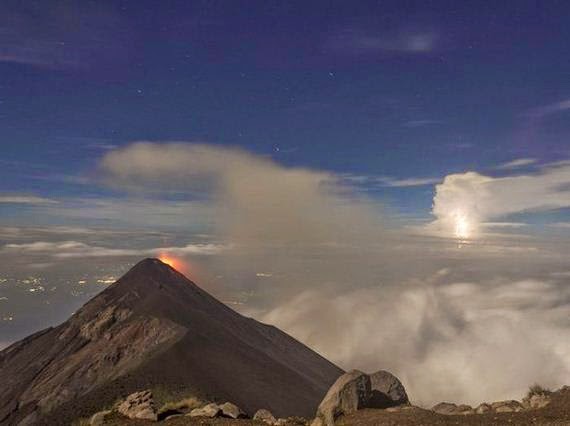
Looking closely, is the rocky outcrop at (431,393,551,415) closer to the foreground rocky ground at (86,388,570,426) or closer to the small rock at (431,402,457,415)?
the foreground rocky ground at (86,388,570,426)

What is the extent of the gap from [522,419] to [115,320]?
165694mm

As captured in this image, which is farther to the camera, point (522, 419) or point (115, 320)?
point (115, 320)

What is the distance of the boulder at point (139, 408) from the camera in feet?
154

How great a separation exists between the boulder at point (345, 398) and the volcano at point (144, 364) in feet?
147

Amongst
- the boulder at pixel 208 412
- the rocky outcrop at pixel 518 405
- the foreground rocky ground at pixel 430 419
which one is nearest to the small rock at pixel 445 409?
the rocky outcrop at pixel 518 405

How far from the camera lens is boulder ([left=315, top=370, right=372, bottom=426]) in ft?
168

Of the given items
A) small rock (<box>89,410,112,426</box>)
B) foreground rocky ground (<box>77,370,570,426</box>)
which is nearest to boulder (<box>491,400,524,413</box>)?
foreground rocky ground (<box>77,370,570,426</box>)

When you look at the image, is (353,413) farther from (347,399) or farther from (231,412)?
(231,412)

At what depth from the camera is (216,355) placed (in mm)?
129375

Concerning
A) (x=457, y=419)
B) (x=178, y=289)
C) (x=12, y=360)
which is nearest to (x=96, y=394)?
(x=457, y=419)

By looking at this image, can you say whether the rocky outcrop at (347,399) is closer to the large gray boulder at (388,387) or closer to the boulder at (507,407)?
the large gray boulder at (388,387)

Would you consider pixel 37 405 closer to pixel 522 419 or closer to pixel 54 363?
pixel 54 363

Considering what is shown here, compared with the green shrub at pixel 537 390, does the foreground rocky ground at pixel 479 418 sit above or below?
below

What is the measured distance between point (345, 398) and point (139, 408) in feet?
77.3
